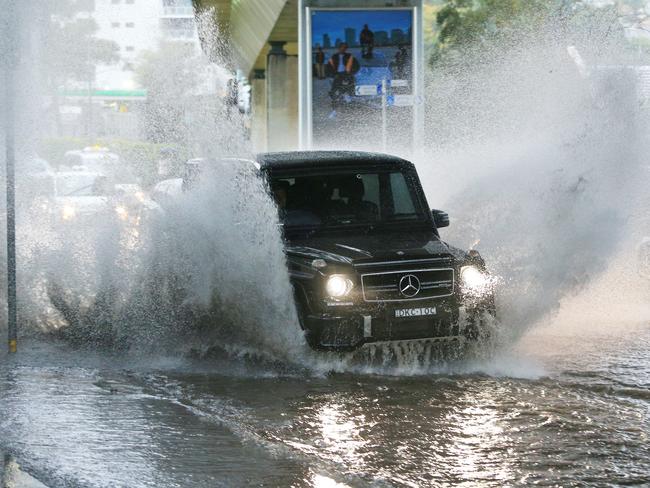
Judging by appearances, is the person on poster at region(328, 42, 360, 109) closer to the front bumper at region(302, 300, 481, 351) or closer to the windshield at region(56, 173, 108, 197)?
the windshield at region(56, 173, 108, 197)

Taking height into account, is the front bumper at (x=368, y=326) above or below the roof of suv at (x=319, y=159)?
below

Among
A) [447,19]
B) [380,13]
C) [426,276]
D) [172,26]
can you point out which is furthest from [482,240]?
[447,19]

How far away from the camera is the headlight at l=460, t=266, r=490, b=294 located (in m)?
9.10

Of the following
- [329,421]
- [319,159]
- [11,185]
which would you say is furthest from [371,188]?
[329,421]

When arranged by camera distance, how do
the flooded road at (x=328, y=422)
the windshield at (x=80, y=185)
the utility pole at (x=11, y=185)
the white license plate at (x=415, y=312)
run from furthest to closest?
the windshield at (x=80, y=185) < the utility pole at (x=11, y=185) < the white license plate at (x=415, y=312) < the flooded road at (x=328, y=422)

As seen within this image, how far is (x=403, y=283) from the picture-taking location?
891 cm

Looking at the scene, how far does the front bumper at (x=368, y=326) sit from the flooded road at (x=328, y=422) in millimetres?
271

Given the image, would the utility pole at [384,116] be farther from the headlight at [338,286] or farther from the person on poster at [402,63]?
the headlight at [338,286]

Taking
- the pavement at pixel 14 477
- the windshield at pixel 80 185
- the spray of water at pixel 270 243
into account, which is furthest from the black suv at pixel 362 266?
the windshield at pixel 80 185

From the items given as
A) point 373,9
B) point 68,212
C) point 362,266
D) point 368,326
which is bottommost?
point 368,326

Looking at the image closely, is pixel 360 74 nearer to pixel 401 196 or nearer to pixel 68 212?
pixel 68 212

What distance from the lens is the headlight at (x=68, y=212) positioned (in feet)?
40.8

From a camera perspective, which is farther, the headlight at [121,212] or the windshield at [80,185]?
the windshield at [80,185]

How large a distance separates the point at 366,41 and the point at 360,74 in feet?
2.19
